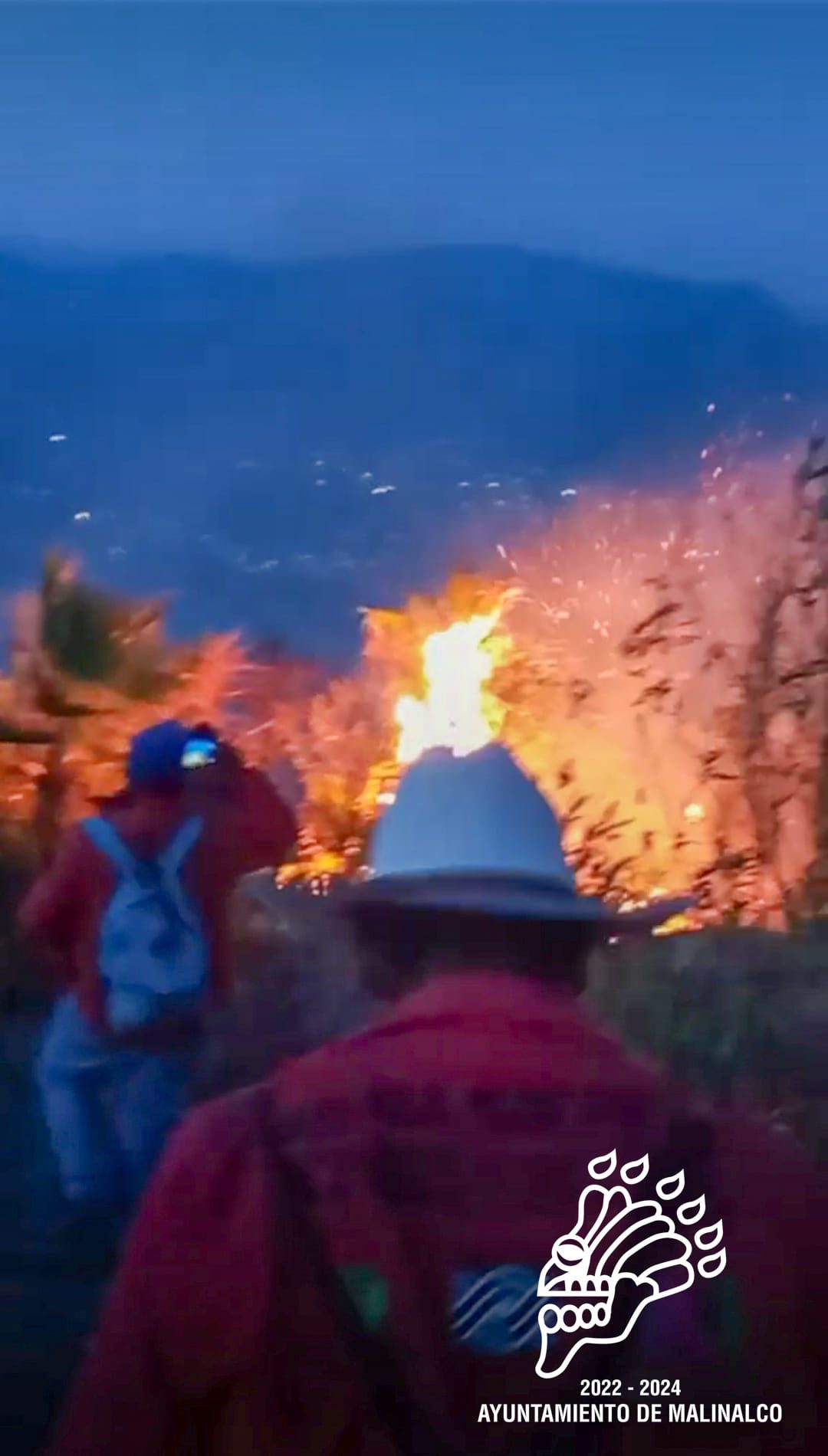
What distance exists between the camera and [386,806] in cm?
194

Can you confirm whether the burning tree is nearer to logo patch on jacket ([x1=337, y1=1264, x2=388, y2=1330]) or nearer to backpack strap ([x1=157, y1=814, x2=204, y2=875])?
backpack strap ([x1=157, y1=814, x2=204, y2=875])

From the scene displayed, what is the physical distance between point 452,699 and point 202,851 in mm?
345

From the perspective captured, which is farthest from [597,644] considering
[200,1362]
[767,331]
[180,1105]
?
[200,1362]

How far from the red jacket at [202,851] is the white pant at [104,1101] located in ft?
0.14

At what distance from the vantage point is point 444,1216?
74.4 inches

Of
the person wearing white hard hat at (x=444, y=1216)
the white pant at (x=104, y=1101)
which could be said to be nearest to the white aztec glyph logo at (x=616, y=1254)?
A: the person wearing white hard hat at (x=444, y=1216)

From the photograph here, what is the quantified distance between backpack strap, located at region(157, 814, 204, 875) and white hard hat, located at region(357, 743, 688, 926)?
8.0 inches

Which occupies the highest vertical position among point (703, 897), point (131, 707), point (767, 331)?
point (767, 331)

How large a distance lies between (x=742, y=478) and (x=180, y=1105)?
0.99 m

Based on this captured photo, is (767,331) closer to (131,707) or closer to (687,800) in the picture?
(687,800)

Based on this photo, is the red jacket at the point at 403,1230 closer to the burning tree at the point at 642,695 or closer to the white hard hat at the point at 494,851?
the white hard hat at the point at 494,851

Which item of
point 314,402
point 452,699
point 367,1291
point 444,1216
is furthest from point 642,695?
point 367,1291

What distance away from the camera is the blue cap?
194 cm

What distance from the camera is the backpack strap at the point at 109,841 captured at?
1.93 m
